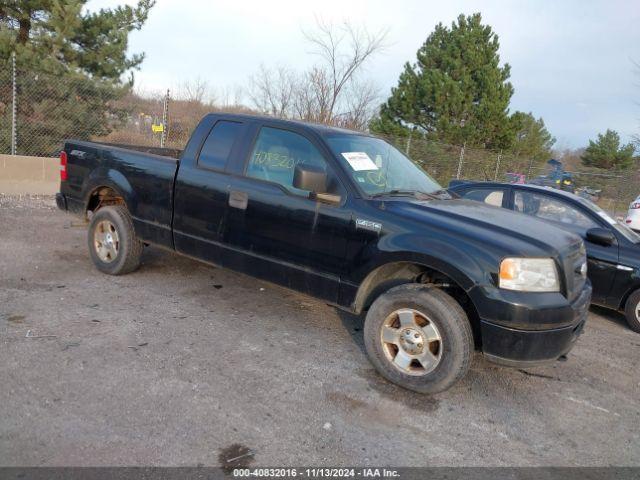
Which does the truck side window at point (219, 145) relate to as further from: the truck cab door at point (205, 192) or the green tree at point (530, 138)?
the green tree at point (530, 138)

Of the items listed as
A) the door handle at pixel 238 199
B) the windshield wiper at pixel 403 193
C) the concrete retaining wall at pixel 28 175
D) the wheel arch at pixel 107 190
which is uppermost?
the windshield wiper at pixel 403 193

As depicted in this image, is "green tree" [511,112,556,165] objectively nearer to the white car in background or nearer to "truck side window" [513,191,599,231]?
the white car in background

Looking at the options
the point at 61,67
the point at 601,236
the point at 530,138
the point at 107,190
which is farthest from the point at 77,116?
the point at 530,138

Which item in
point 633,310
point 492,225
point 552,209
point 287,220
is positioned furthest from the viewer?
point 552,209

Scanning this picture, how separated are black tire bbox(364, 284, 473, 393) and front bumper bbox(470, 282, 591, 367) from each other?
6.3 inches

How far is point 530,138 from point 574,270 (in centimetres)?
2898

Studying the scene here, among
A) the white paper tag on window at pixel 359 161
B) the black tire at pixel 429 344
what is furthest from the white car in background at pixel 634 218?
the black tire at pixel 429 344

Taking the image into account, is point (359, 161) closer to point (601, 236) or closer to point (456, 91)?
point (601, 236)

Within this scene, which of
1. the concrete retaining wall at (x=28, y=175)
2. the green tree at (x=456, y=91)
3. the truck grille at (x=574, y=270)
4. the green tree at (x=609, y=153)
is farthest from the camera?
the green tree at (x=609, y=153)

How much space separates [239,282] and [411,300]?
261 centimetres

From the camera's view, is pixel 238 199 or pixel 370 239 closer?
pixel 370 239

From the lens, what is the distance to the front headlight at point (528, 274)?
3193 mm

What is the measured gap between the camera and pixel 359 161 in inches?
161

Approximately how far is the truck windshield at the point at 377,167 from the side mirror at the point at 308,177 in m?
0.31
